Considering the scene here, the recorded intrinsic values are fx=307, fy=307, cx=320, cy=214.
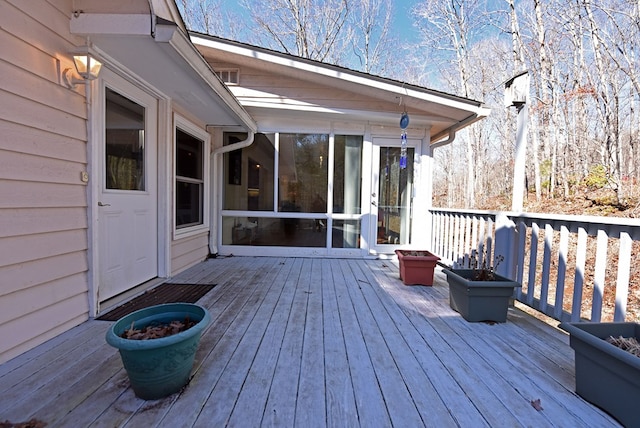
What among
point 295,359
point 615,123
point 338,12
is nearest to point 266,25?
point 338,12

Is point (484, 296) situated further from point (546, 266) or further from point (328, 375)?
point (328, 375)

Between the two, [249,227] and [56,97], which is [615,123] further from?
[56,97]

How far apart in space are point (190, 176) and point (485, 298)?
369 cm

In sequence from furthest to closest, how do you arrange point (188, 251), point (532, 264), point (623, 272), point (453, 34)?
1. point (453, 34)
2. point (188, 251)
3. point (532, 264)
4. point (623, 272)

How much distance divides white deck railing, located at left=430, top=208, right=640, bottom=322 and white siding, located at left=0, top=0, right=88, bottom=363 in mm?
3379

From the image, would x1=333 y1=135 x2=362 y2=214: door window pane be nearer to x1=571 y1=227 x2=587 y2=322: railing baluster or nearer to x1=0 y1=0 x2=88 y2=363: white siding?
x1=571 y1=227 x2=587 y2=322: railing baluster

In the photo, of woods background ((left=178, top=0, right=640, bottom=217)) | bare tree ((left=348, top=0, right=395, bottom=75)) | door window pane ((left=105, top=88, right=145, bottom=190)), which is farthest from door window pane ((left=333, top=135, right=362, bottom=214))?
bare tree ((left=348, top=0, right=395, bottom=75))

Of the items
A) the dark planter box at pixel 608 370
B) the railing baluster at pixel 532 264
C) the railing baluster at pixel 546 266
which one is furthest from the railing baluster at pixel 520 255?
the dark planter box at pixel 608 370

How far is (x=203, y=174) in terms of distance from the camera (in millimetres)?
4488

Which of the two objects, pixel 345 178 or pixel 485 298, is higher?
pixel 345 178

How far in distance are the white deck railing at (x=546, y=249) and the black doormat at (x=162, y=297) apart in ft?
9.17

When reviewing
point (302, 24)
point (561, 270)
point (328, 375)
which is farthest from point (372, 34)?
point (328, 375)

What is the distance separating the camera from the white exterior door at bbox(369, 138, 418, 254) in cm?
480

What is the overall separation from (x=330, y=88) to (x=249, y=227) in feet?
7.95
